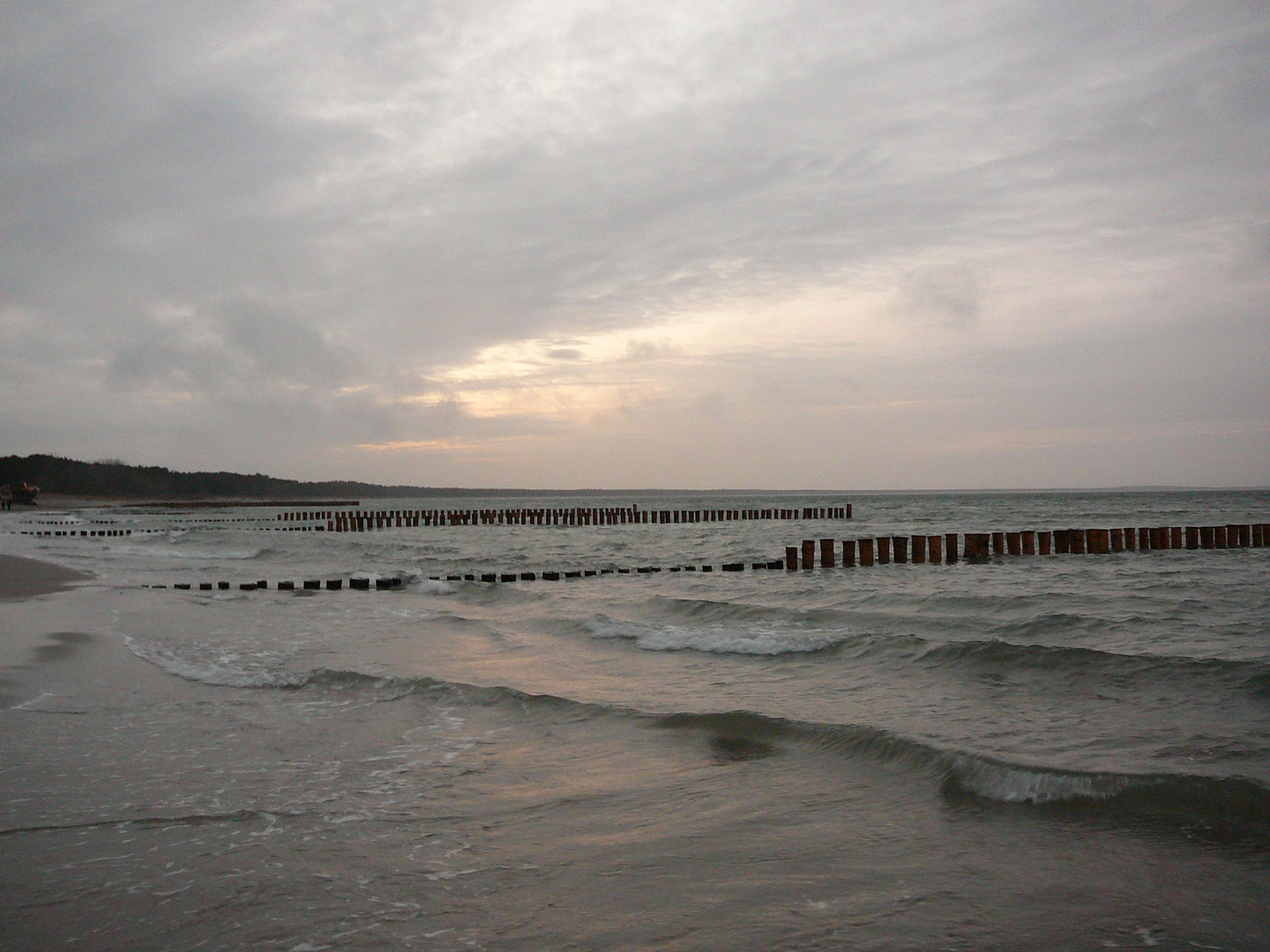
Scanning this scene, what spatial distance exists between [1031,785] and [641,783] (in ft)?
8.10

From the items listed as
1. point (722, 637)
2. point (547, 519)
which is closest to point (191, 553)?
point (722, 637)

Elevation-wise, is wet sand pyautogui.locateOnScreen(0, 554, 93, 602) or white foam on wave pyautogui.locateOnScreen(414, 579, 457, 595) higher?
wet sand pyautogui.locateOnScreen(0, 554, 93, 602)

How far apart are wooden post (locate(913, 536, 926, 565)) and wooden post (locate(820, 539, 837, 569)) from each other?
2.20 meters

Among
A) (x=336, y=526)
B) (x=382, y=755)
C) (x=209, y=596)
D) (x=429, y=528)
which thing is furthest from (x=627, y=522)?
(x=382, y=755)

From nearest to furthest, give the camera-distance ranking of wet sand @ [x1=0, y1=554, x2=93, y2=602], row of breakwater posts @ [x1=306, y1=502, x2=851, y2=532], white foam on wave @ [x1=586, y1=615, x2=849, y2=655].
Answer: white foam on wave @ [x1=586, y1=615, x2=849, y2=655] → wet sand @ [x1=0, y1=554, x2=93, y2=602] → row of breakwater posts @ [x1=306, y1=502, x2=851, y2=532]

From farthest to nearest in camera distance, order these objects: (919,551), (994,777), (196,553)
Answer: (196,553) → (919,551) → (994,777)

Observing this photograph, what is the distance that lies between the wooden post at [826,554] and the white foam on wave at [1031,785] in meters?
19.1

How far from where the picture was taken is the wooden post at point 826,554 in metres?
25.5

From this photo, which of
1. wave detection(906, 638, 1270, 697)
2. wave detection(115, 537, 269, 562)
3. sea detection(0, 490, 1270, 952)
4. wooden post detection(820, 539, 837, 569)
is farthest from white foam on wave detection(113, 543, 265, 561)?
wave detection(906, 638, 1270, 697)

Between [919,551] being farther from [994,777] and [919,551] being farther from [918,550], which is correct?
[994,777]

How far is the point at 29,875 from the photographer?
14.5 feet

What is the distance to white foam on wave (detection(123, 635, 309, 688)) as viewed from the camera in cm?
941

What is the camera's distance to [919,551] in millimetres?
26422

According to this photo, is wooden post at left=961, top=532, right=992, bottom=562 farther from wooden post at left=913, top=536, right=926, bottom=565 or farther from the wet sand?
the wet sand
